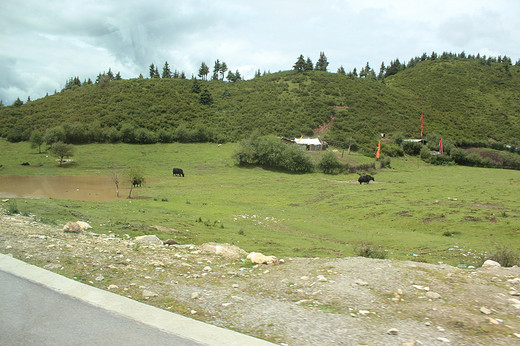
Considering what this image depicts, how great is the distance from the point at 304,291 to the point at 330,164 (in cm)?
5761

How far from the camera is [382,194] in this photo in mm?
35656

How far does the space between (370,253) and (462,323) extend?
6.68 meters

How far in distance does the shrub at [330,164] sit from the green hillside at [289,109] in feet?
105

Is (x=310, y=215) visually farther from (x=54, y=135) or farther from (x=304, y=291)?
(x=54, y=135)

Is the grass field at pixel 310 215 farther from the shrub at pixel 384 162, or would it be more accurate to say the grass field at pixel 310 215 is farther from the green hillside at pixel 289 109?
the green hillside at pixel 289 109

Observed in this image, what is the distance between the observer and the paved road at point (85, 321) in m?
4.91

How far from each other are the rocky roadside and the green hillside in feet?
274

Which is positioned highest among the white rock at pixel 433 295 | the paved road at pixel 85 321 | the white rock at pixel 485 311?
the paved road at pixel 85 321

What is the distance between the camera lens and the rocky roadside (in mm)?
5613

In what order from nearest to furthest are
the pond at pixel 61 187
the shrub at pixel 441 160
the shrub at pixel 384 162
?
the pond at pixel 61 187 → the shrub at pixel 384 162 → the shrub at pixel 441 160

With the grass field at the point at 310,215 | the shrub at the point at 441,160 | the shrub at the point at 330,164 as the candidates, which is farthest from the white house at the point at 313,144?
the shrub at the point at 441,160

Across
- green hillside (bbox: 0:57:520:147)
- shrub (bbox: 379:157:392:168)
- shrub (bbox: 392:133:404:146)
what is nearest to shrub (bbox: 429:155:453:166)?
shrub (bbox: 392:133:404:146)

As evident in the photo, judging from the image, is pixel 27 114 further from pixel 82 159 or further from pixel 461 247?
pixel 461 247

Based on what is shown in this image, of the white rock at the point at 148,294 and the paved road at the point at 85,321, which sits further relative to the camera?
the white rock at the point at 148,294
